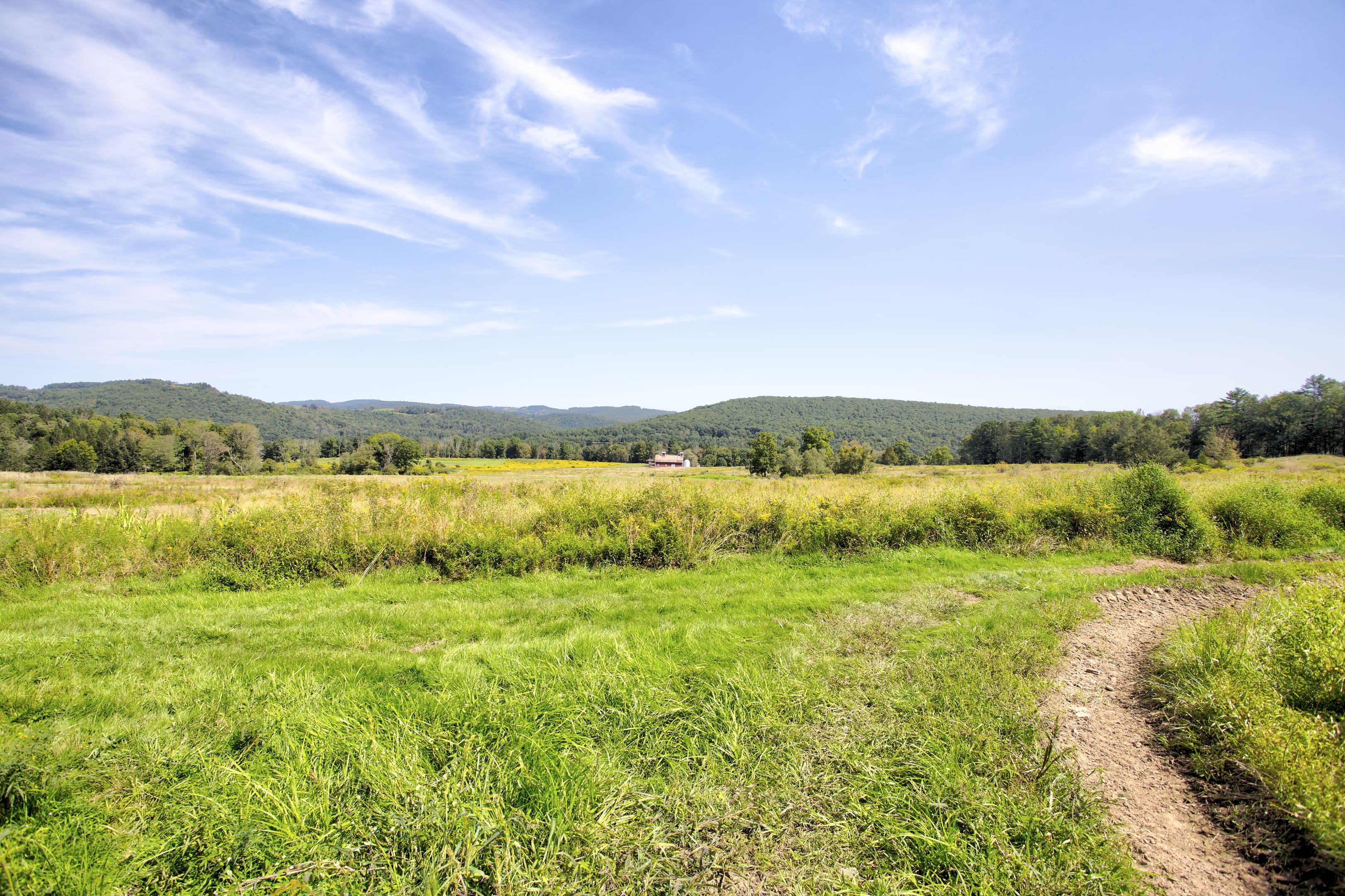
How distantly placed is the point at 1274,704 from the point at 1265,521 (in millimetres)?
12435

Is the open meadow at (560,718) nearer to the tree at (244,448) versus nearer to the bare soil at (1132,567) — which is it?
the bare soil at (1132,567)

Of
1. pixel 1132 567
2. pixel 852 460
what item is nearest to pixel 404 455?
pixel 852 460

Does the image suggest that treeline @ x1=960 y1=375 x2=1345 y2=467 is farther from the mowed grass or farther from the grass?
the mowed grass

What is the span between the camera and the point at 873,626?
20.3 feet

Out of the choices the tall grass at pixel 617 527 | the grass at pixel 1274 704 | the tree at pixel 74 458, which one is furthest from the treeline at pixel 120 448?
the grass at pixel 1274 704

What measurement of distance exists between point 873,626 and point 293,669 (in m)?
6.06

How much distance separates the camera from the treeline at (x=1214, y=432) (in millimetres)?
54375

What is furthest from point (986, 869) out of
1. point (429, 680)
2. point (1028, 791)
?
point (429, 680)

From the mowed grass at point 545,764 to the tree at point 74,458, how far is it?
7718 centimetres

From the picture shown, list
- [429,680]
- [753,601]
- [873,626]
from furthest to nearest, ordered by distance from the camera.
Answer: [753,601], [873,626], [429,680]

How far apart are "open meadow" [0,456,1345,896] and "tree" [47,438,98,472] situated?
235ft

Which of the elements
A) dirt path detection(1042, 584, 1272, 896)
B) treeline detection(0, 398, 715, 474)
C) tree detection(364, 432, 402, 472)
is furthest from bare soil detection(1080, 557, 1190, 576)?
tree detection(364, 432, 402, 472)

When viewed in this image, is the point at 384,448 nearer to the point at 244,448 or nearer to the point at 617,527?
the point at 244,448

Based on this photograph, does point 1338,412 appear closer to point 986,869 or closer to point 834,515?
point 834,515
